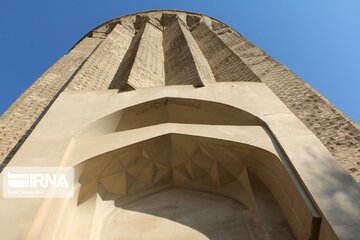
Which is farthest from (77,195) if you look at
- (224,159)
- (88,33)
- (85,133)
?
(88,33)

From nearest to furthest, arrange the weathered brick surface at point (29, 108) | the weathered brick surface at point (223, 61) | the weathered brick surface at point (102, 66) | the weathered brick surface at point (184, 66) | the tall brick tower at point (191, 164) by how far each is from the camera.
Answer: the tall brick tower at point (191, 164) < the weathered brick surface at point (29, 108) < the weathered brick surface at point (184, 66) < the weathered brick surface at point (223, 61) < the weathered brick surface at point (102, 66)

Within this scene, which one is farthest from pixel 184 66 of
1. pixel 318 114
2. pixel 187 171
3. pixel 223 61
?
pixel 187 171

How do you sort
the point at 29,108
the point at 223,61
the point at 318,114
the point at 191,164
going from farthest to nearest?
the point at 223,61 → the point at 29,108 → the point at 318,114 → the point at 191,164

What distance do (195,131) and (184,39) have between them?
24.2ft

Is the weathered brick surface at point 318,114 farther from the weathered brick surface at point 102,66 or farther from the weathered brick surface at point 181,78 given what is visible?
the weathered brick surface at point 102,66

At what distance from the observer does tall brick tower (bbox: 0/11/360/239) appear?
326cm

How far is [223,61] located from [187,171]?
15.8 feet

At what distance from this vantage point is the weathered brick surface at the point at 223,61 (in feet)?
22.9

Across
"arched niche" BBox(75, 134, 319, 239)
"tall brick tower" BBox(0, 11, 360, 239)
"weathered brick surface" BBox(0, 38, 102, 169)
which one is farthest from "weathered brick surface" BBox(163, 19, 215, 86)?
"weathered brick surface" BBox(0, 38, 102, 169)

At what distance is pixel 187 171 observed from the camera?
449cm

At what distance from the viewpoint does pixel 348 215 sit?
2912 millimetres

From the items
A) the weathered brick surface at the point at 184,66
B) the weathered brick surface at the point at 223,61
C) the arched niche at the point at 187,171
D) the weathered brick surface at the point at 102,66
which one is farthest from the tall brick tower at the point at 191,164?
the weathered brick surface at the point at 102,66

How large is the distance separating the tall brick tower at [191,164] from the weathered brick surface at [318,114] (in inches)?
0.7

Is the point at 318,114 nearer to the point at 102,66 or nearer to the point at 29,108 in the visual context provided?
A: the point at 29,108
